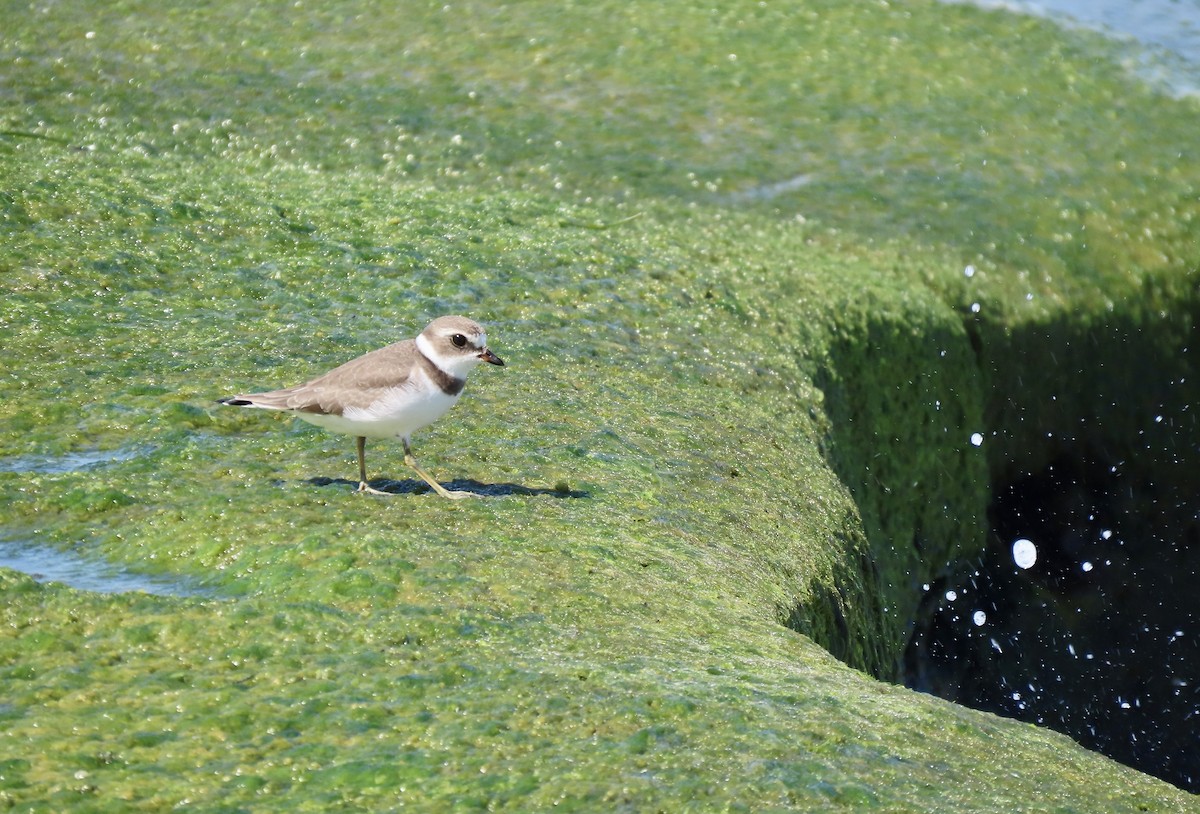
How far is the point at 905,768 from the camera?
5383 millimetres

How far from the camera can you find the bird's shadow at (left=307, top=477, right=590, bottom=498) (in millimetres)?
7285

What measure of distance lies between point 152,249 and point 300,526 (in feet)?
13.8

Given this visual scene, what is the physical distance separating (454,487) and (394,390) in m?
0.79

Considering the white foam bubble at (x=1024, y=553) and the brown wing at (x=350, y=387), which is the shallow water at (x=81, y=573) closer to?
the brown wing at (x=350, y=387)

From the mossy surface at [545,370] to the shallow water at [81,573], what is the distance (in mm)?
90

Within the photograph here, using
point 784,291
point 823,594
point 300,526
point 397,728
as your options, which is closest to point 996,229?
point 784,291

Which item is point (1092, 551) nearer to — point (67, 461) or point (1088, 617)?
point (1088, 617)

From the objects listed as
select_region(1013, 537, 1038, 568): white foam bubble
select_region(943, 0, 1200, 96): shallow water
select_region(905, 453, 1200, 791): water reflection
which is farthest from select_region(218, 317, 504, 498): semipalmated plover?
select_region(943, 0, 1200, 96): shallow water

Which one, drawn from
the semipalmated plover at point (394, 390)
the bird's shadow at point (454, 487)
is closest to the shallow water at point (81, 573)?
the semipalmated plover at point (394, 390)

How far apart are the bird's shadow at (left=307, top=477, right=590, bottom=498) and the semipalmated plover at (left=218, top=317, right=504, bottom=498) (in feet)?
0.54

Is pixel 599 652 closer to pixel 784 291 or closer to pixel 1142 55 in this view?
pixel 784 291

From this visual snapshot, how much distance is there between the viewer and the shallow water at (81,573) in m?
6.21

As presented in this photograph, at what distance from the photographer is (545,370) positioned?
9180 millimetres

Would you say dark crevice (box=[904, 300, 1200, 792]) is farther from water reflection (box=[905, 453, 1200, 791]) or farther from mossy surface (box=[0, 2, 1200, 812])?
mossy surface (box=[0, 2, 1200, 812])
